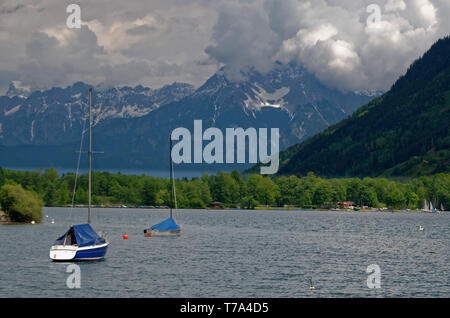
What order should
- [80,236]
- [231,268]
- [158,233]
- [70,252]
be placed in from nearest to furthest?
[70,252] < [80,236] < [231,268] < [158,233]

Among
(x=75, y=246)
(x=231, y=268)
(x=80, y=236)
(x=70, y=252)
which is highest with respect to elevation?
(x=80, y=236)

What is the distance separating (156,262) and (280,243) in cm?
4693

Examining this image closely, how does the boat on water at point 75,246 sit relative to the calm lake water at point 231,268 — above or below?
above

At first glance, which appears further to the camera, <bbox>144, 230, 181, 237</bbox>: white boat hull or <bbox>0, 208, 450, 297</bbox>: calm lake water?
<bbox>144, 230, 181, 237</bbox>: white boat hull

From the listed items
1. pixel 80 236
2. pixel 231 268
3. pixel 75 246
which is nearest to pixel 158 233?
pixel 80 236

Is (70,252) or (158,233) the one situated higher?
(158,233)

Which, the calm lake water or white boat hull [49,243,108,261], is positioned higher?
white boat hull [49,243,108,261]

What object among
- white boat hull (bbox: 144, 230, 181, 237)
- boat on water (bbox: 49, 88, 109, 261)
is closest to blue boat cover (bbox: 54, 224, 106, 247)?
boat on water (bbox: 49, 88, 109, 261)

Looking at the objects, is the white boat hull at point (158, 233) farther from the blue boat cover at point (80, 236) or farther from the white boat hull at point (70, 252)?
the white boat hull at point (70, 252)

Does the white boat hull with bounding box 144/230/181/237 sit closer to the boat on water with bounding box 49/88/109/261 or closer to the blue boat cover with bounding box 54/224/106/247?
the blue boat cover with bounding box 54/224/106/247

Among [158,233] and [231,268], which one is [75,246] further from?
[158,233]

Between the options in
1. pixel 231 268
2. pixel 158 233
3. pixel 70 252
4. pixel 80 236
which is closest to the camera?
pixel 70 252

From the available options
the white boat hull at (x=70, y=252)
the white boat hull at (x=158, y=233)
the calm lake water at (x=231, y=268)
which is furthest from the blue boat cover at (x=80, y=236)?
the white boat hull at (x=158, y=233)
